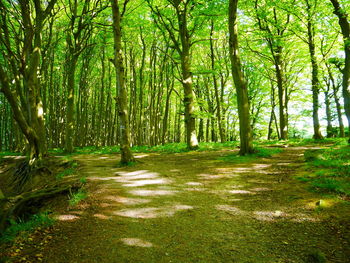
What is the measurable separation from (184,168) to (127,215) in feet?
13.9

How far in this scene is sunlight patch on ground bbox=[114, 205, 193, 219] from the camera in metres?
4.24

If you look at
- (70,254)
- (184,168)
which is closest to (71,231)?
(70,254)

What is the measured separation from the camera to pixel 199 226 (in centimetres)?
377

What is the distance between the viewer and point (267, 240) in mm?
3266

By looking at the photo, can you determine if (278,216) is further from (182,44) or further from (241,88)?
(182,44)

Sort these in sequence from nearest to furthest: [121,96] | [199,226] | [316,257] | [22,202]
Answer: [316,257], [199,226], [22,202], [121,96]

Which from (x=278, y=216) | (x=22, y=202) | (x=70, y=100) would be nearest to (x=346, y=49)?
(x=278, y=216)

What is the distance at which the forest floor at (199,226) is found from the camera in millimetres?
3043

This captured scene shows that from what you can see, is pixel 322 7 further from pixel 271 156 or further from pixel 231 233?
pixel 231 233

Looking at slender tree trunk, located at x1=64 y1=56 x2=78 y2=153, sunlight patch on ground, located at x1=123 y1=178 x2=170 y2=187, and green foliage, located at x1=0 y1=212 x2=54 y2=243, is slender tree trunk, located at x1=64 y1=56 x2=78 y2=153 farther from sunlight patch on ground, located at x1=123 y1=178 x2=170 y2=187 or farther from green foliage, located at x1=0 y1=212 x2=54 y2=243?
green foliage, located at x1=0 y1=212 x2=54 y2=243

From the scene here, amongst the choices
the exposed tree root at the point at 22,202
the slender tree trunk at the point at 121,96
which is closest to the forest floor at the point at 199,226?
the exposed tree root at the point at 22,202

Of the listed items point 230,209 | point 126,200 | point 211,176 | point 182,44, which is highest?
point 182,44

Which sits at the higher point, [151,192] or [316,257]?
[151,192]

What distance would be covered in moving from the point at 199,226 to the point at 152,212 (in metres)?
1.06
